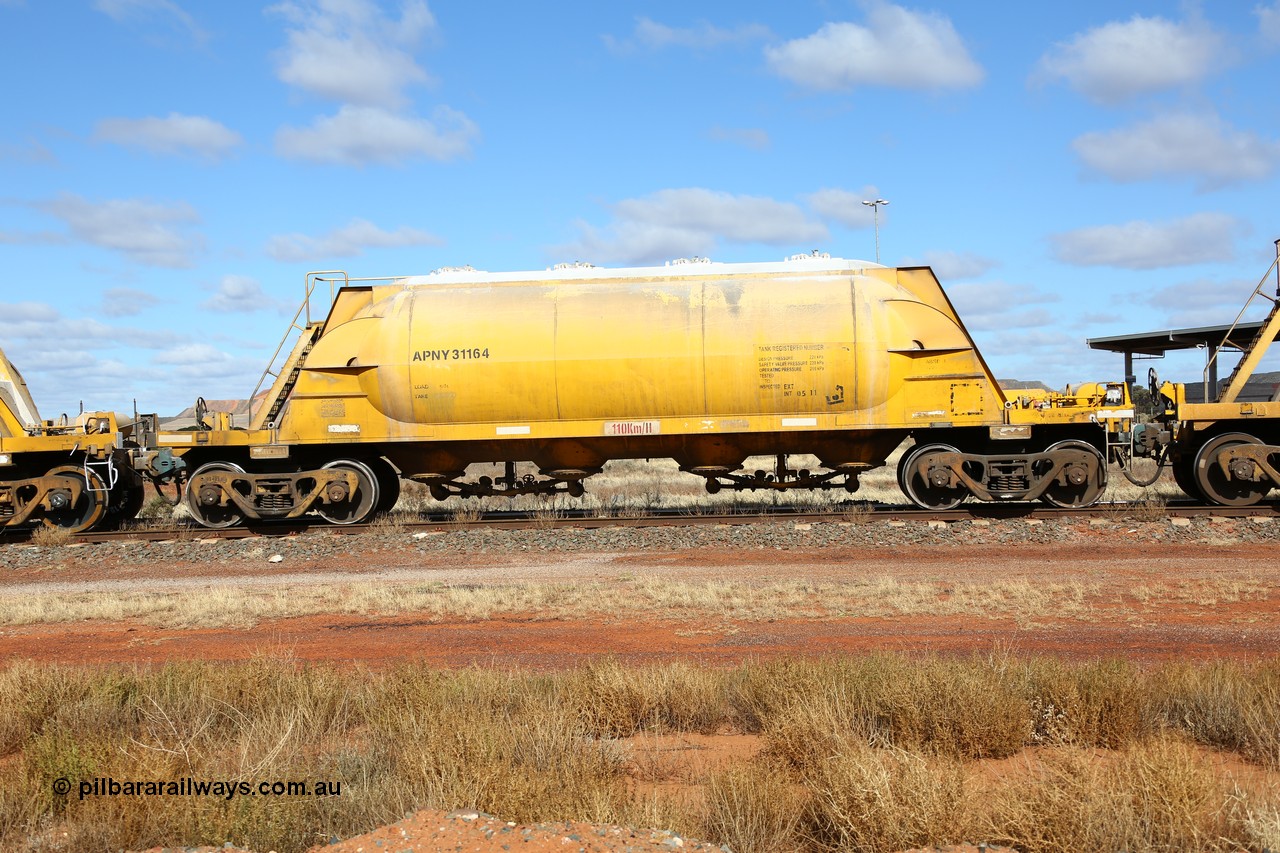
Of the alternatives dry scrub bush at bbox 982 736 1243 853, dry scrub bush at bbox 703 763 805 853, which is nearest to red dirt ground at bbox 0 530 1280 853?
dry scrub bush at bbox 703 763 805 853

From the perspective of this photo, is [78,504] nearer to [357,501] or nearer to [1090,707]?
[357,501]

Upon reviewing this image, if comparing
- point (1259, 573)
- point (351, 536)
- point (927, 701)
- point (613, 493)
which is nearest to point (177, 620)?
point (351, 536)

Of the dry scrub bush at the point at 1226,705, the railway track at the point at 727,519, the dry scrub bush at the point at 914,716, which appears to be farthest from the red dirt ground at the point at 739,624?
the railway track at the point at 727,519

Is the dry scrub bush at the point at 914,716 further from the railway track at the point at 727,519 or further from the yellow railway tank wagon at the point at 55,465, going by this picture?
the yellow railway tank wagon at the point at 55,465

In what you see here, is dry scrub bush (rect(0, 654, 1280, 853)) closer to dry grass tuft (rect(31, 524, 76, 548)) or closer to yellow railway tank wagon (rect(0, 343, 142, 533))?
dry grass tuft (rect(31, 524, 76, 548))

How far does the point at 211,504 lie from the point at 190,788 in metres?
13.1

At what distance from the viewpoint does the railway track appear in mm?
16109

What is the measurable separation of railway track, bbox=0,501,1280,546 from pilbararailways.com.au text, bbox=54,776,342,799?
11238 millimetres

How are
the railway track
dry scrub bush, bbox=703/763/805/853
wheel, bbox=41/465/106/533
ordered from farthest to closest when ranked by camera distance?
wheel, bbox=41/465/106/533 < the railway track < dry scrub bush, bbox=703/763/805/853

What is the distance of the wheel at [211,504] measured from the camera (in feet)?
56.4

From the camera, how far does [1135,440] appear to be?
53.8 feet

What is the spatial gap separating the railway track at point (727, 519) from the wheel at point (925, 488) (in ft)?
0.72

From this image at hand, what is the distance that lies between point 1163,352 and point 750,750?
773 inches

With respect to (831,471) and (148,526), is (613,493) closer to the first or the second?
(831,471)
